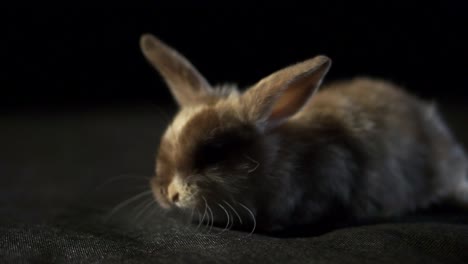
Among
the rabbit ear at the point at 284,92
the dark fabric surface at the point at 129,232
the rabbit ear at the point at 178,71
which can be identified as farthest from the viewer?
the rabbit ear at the point at 178,71

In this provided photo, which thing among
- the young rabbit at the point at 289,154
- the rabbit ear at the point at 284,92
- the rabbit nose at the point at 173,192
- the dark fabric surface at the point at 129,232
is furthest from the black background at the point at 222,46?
the rabbit nose at the point at 173,192

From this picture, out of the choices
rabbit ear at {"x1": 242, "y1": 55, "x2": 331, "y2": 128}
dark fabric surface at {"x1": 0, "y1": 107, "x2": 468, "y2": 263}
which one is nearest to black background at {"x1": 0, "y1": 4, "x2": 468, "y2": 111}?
dark fabric surface at {"x1": 0, "y1": 107, "x2": 468, "y2": 263}

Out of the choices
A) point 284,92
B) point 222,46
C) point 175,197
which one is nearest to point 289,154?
point 284,92

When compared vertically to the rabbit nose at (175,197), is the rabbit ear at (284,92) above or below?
above

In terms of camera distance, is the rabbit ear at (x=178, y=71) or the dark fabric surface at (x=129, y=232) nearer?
the dark fabric surface at (x=129, y=232)

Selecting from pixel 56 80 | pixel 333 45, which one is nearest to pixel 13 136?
pixel 56 80

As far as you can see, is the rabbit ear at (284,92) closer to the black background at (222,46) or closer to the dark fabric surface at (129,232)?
the dark fabric surface at (129,232)
